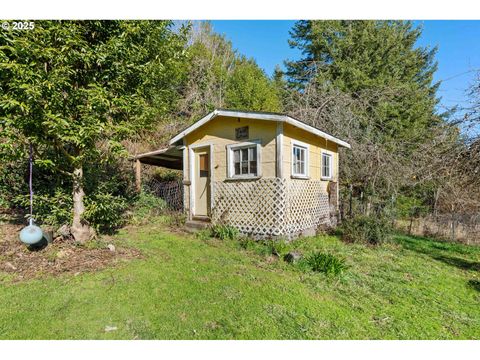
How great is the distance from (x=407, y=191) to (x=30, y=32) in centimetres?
1394

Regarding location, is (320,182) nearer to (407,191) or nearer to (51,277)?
(407,191)

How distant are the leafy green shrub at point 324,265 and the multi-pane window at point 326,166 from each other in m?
4.76

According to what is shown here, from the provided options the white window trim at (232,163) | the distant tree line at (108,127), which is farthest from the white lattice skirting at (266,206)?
the distant tree line at (108,127)

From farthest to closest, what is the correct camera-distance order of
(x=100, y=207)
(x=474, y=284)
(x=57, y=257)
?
1. (x=100, y=207)
2. (x=57, y=257)
3. (x=474, y=284)

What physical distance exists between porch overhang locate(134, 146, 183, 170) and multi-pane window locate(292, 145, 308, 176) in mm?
3629

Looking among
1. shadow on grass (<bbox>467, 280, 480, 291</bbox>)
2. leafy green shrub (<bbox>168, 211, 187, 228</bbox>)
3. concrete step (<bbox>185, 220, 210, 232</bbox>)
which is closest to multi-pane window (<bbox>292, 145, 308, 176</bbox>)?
concrete step (<bbox>185, 220, 210, 232</bbox>)

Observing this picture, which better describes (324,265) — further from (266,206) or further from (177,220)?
(177,220)

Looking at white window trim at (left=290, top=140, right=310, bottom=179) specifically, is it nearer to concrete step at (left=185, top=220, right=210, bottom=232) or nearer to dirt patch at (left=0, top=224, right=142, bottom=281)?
concrete step at (left=185, top=220, right=210, bottom=232)

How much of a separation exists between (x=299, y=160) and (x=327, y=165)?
2.53m

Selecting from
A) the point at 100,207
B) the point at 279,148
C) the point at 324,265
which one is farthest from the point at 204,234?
the point at 324,265

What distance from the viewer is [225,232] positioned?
684 cm

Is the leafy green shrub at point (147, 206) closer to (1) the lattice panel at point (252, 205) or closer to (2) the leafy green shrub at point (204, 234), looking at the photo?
(2) the leafy green shrub at point (204, 234)

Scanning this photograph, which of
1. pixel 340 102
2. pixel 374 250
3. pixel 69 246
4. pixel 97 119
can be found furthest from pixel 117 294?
pixel 340 102

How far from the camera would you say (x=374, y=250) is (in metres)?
6.24
